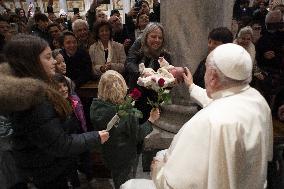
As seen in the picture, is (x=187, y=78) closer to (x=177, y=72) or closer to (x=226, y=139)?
(x=177, y=72)

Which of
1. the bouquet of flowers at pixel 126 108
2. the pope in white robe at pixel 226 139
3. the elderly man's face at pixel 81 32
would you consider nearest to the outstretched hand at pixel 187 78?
the bouquet of flowers at pixel 126 108

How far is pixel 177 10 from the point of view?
3.44 metres

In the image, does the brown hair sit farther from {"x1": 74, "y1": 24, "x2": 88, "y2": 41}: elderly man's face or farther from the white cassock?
{"x1": 74, "y1": 24, "x2": 88, "y2": 41}: elderly man's face

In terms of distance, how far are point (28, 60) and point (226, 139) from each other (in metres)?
1.41

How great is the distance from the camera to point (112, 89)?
10.3 feet

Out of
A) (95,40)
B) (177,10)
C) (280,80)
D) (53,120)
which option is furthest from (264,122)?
(95,40)

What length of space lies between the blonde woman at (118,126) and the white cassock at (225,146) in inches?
48.6

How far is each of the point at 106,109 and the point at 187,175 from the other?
140 cm

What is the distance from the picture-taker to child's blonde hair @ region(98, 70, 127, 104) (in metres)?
3.14

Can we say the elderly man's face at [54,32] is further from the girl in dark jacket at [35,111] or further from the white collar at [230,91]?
the white collar at [230,91]

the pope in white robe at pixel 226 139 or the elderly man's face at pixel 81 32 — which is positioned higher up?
the elderly man's face at pixel 81 32

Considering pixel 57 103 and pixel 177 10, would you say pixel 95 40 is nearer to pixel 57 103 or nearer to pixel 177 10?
pixel 177 10

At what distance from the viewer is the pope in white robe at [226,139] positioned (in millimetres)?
1845

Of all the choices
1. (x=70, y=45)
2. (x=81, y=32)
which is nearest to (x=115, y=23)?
(x=81, y=32)
